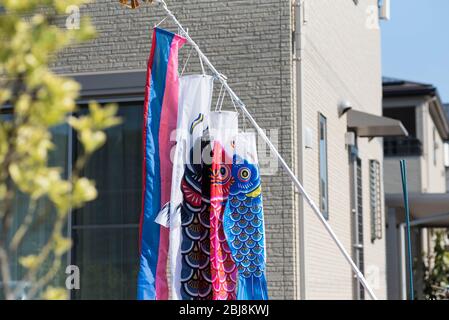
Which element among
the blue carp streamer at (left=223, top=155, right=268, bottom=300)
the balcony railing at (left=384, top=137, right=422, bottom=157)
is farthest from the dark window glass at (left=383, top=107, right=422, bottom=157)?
the blue carp streamer at (left=223, top=155, right=268, bottom=300)

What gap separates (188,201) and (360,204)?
8.79 m

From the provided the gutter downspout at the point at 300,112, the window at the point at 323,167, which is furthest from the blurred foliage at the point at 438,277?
the gutter downspout at the point at 300,112

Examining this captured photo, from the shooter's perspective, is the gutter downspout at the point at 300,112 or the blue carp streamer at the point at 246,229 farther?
the gutter downspout at the point at 300,112

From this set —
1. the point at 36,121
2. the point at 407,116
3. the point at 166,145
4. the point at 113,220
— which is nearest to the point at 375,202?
the point at 113,220

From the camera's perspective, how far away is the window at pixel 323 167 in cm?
1350

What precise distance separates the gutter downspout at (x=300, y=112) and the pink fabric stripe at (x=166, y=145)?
3.05 meters

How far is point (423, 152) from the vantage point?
28.6 m

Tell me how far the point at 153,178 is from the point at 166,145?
0.34m

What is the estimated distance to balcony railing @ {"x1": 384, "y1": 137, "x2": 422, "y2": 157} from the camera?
27562 mm

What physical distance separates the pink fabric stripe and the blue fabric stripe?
38 mm

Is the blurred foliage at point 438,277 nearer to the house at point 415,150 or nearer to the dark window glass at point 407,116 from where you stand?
the house at point 415,150
